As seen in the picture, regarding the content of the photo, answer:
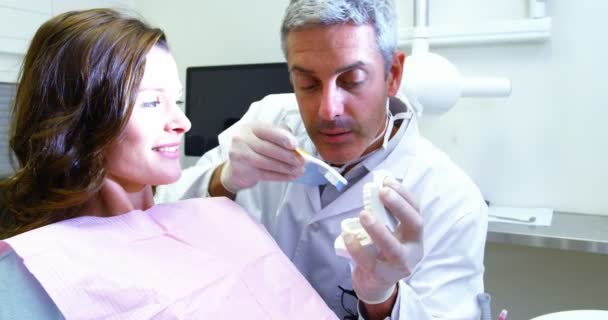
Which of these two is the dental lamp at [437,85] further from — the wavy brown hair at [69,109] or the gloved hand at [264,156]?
the wavy brown hair at [69,109]

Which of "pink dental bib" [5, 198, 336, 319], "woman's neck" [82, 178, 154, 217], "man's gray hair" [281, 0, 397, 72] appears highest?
"man's gray hair" [281, 0, 397, 72]

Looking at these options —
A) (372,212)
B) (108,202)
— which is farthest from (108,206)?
(372,212)

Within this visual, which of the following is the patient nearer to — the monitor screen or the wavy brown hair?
the wavy brown hair

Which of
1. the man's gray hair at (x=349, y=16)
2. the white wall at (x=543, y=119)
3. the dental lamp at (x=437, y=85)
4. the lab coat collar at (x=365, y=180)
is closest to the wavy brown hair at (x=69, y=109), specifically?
the man's gray hair at (x=349, y=16)

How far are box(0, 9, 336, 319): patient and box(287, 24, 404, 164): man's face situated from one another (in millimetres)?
290

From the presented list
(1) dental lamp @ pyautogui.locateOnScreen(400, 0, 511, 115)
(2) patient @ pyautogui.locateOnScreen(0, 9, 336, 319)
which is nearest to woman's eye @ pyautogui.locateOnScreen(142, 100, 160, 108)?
(2) patient @ pyautogui.locateOnScreen(0, 9, 336, 319)

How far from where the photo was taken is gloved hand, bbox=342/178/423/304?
0.70 metres

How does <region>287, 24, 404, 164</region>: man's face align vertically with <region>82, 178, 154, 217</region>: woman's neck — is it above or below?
above

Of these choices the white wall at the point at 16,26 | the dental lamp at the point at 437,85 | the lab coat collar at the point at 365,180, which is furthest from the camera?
the white wall at the point at 16,26

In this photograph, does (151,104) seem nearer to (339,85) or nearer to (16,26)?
(339,85)

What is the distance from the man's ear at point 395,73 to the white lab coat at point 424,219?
0.09 meters

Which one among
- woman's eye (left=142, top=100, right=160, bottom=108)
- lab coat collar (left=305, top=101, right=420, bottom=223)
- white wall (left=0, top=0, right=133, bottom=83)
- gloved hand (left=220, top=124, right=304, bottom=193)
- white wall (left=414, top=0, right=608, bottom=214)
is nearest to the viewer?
woman's eye (left=142, top=100, right=160, bottom=108)

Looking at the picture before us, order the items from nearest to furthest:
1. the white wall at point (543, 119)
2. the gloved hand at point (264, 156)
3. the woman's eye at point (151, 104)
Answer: the woman's eye at point (151, 104)
the gloved hand at point (264, 156)
the white wall at point (543, 119)

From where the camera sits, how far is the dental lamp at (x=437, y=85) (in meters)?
1.48
